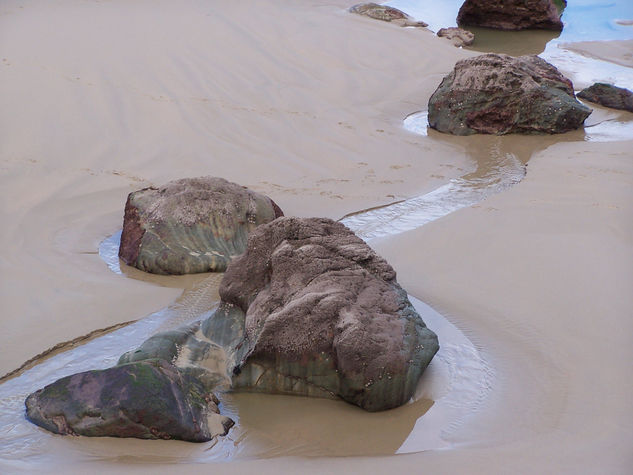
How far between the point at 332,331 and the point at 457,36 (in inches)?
343

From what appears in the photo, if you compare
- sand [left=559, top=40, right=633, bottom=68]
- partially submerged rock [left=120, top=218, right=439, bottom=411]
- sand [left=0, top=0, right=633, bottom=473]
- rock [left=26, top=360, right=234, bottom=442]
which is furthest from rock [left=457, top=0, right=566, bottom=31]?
rock [left=26, top=360, right=234, bottom=442]

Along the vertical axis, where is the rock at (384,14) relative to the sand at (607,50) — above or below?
above

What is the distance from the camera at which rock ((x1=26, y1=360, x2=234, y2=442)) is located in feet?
8.64

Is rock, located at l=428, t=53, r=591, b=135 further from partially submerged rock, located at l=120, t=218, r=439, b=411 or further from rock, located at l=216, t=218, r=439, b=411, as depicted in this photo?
rock, located at l=216, t=218, r=439, b=411

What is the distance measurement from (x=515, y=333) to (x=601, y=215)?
1.73m

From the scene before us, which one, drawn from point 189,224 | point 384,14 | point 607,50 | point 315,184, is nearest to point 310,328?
point 189,224

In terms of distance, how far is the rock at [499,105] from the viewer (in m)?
7.01

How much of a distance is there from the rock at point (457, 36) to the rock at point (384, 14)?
1.50ft

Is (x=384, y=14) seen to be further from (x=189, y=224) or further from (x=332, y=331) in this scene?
(x=332, y=331)

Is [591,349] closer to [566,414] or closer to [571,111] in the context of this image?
[566,414]

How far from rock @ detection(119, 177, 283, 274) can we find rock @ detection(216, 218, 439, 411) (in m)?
0.83

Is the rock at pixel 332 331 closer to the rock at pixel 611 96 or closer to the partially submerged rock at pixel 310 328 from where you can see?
the partially submerged rock at pixel 310 328

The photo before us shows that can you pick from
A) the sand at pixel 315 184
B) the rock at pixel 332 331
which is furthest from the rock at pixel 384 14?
the rock at pixel 332 331

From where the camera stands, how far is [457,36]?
1085 centimetres
